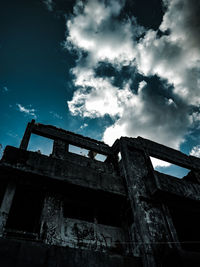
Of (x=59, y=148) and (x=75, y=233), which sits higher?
(x=59, y=148)

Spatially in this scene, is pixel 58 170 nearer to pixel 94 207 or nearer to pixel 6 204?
pixel 6 204

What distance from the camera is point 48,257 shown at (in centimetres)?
459

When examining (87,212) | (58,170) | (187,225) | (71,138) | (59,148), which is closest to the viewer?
(58,170)

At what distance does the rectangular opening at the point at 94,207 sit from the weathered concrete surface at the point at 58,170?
0.32 metres

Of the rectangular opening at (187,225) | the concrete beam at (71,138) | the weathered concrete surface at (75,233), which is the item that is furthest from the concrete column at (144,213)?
the rectangular opening at (187,225)

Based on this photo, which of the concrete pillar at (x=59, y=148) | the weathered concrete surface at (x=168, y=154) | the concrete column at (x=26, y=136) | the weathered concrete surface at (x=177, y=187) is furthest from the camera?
the weathered concrete surface at (x=168, y=154)

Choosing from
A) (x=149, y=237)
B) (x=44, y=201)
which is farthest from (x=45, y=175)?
(x=149, y=237)

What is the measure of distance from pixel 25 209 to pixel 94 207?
2.66 metres

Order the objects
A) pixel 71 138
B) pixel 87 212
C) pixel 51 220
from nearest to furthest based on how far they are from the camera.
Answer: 1. pixel 51 220
2. pixel 87 212
3. pixel 71 138

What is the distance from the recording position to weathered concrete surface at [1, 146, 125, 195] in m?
6.36

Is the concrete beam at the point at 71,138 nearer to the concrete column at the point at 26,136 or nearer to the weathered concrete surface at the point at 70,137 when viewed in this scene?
the weathered concrete surface at the point at 70,137

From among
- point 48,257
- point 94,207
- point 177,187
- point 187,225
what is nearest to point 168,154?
point 177,187

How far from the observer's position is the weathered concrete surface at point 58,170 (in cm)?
636

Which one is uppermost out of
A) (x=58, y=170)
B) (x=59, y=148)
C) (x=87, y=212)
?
(x=59, y=148)
